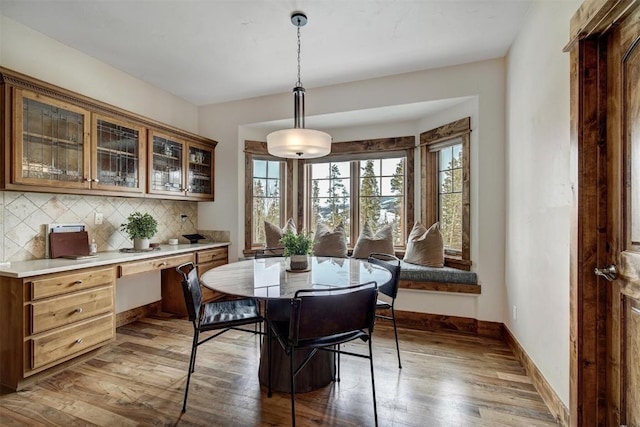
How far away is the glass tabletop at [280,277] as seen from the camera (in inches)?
67.8

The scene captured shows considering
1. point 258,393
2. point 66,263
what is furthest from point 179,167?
point 258,393

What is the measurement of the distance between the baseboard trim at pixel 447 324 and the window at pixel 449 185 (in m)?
0.56

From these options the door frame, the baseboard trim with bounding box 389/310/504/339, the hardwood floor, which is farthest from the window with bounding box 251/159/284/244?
the door frame

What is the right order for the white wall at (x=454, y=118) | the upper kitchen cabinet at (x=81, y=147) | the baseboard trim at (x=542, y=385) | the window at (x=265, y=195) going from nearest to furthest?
the baseboard trim at (x=542, y=385)
the upper kitchen cabinet at (x=81, y=147)
the white wall at (x=454, y=118)
the window at (x=265, y=195)

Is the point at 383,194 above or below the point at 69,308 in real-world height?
above

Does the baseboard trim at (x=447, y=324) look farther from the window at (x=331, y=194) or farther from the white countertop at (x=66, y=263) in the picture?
the white countertop at (x=66, y=263)

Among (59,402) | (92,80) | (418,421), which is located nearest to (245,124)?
(92,80)

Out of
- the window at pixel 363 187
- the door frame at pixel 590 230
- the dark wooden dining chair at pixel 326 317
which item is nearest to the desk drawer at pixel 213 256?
the window at pixel 363 187

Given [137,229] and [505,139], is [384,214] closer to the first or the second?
[505,139]

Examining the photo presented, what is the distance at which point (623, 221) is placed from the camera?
138 cm

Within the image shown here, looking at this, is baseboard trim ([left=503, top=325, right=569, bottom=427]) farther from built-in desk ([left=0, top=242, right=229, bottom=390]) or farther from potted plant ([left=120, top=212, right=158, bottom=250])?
potted plant ([left=120, top=212, right=158, bottom=250])

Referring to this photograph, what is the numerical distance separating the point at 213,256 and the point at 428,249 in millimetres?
2651

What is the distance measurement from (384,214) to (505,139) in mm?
1647

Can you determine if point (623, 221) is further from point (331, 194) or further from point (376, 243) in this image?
point (331, 194)
